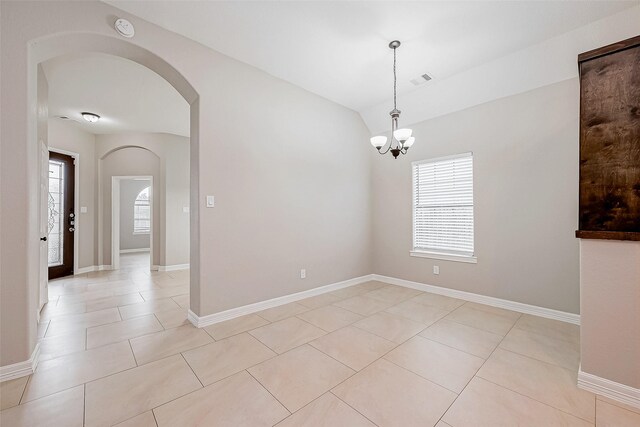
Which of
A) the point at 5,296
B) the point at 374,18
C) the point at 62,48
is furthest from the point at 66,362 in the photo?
the point at 374,18

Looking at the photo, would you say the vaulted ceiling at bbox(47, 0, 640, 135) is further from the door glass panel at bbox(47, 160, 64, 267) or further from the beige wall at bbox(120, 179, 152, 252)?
the beige wall at bbox(120, 179, 152, 252)

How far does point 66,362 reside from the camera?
217 centimetres

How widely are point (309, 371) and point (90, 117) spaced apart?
585 centimetres

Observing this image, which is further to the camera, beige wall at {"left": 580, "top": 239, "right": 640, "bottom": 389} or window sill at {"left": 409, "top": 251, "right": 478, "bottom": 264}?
window sill at {"left": 409, "top": 251, "right": 478, "bottom": 264}

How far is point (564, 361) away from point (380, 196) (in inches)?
126

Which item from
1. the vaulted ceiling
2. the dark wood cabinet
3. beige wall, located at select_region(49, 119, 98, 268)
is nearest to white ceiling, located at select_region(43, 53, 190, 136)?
the vaulted ceiling

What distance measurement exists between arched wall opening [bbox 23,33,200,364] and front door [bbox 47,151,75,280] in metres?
2.75

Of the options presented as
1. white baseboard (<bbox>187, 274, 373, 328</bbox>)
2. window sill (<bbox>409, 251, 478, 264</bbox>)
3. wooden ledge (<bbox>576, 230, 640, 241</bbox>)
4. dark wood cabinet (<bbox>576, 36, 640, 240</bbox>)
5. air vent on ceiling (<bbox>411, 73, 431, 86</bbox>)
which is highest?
air vent on ceiling (<bbox>411, 73, 431, 86</bbox>)

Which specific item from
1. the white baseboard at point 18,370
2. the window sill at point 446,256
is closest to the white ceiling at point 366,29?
the window sill at point 446,256

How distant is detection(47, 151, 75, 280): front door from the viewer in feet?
16.6

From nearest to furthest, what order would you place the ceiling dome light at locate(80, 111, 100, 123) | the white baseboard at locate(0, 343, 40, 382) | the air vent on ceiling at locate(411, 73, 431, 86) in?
the white baseboard at locate(0, 343, 40, 382), the air vent on ceiling at locate(411, 73, 431, 86), the ceiling dome light at locate(80, 111, 100, 123)

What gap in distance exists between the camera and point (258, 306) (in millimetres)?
3371

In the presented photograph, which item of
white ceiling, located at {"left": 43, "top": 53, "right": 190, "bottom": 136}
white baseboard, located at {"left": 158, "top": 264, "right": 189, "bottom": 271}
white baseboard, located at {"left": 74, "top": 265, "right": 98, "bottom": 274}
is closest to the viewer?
white ceiling, located at {"left": 43, "top": 53, "right": 190, "bottom": 136}

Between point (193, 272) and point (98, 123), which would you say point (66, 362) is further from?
point (98, 123)
